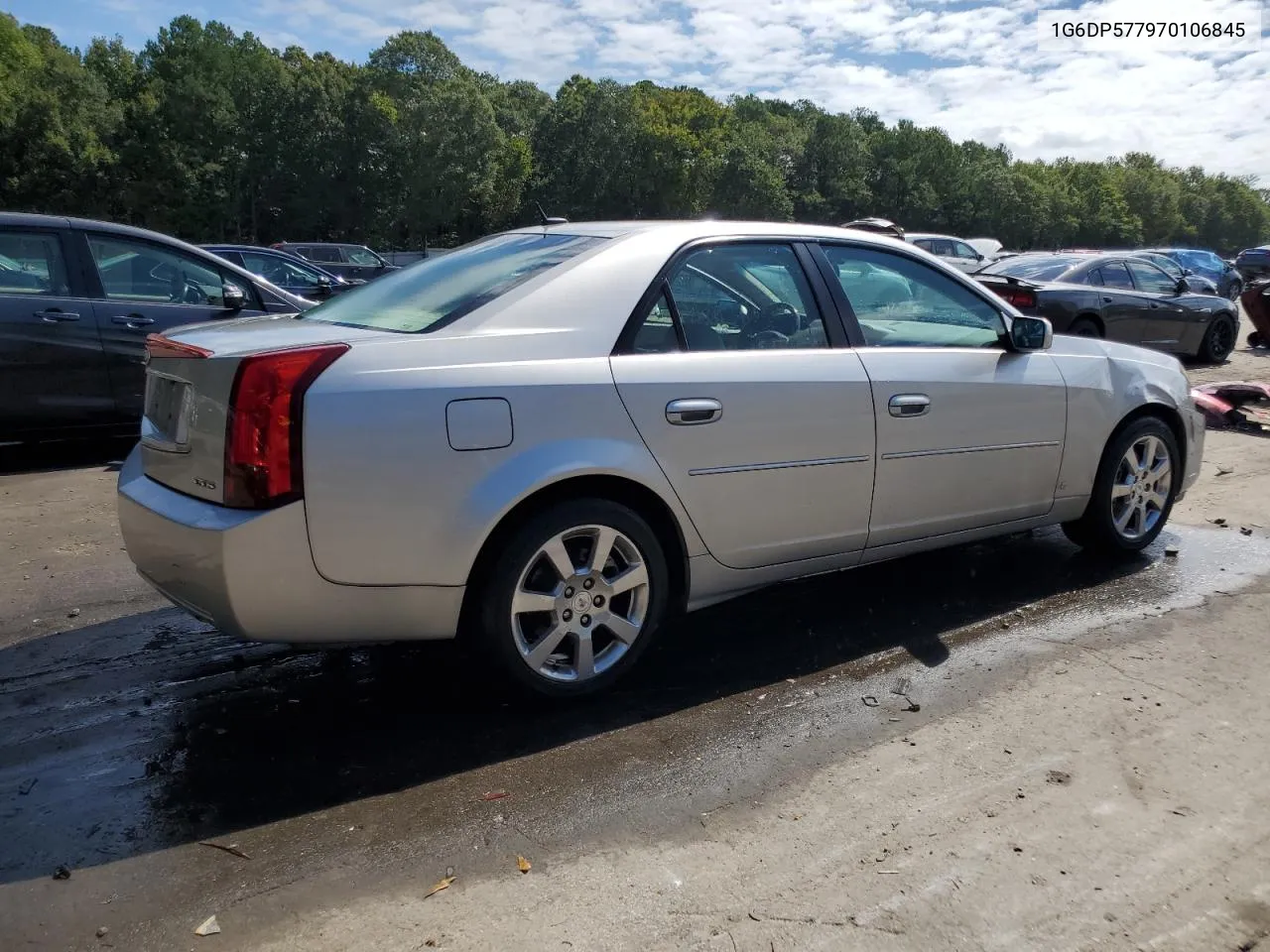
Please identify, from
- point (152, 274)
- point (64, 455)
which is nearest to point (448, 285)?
point (152, 274)

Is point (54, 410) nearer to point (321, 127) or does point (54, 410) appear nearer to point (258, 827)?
point (258, 827)

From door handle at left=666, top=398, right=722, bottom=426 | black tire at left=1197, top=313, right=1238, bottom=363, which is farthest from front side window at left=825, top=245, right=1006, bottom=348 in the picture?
black tire at left=1197, top=313, right=1238, bottom=363

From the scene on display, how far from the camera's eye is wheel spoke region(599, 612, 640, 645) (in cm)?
360

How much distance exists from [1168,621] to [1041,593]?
554 mm

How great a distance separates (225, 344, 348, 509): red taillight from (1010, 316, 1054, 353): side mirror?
305 cm

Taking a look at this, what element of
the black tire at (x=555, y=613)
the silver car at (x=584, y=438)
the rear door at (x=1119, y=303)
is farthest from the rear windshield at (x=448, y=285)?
the rear door at (x=1119, y=303)

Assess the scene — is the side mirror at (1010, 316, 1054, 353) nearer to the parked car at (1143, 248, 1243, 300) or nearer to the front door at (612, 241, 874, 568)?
the front door at (612, 241, 874, 568)

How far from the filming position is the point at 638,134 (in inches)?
2554

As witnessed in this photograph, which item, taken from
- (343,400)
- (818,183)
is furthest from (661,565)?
(818,183)

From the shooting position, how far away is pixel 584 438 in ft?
11.1

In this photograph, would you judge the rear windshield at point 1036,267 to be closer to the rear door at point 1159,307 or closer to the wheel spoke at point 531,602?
the rear door at point 1159,307

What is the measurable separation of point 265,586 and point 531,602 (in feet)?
2.70

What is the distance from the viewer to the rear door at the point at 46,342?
6.77 metres

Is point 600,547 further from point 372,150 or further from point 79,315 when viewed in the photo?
point 372,150
